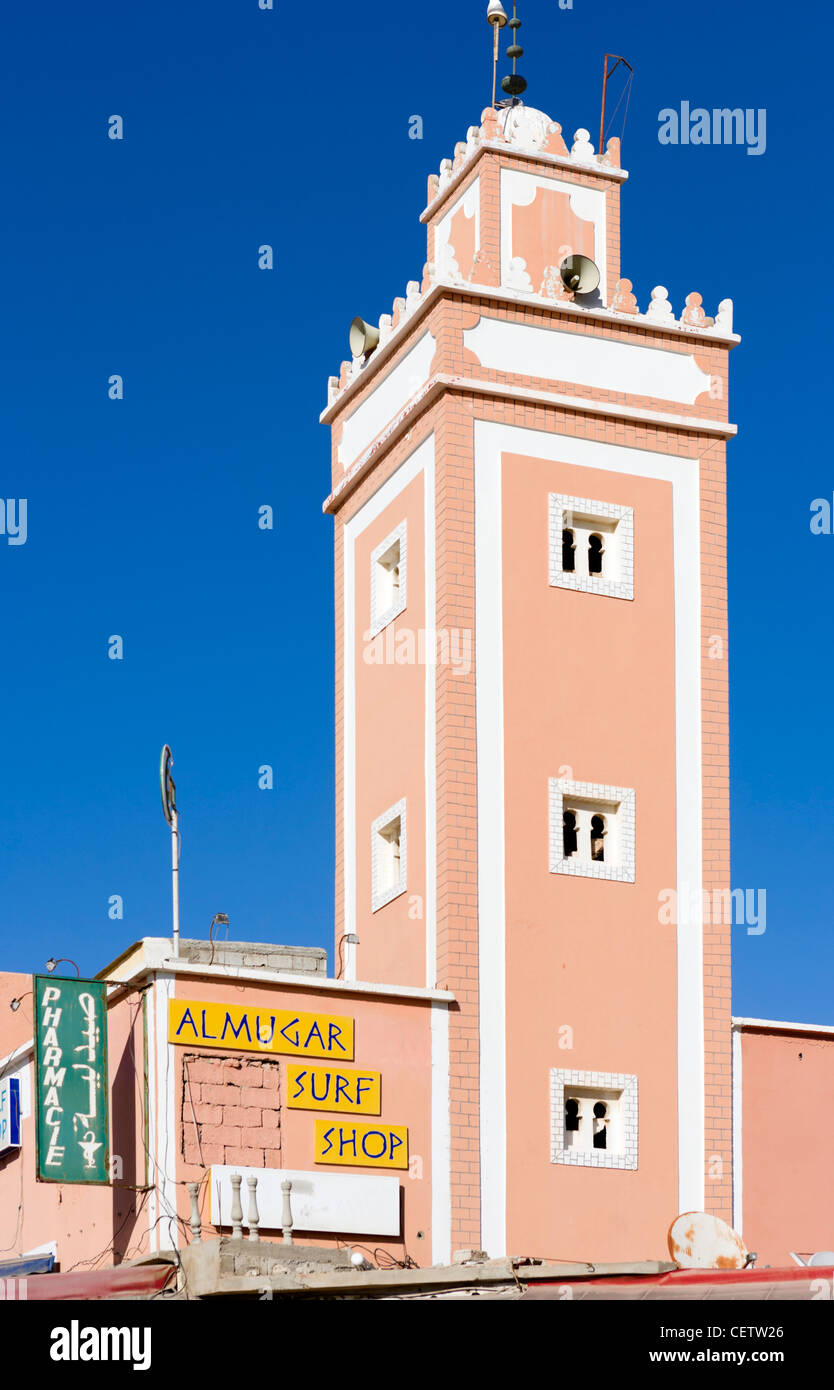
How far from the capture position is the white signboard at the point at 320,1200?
28578 millimetres

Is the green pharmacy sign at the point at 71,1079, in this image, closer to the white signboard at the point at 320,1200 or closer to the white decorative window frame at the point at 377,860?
the white signboard at the point at 320,1200

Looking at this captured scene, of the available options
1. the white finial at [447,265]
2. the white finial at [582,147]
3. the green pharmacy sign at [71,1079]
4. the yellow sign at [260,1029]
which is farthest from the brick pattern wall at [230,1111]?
the white finial at [582,147]

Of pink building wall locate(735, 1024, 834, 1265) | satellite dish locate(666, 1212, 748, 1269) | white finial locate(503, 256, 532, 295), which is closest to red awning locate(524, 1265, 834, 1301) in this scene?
satellite dish locate(666, 1212, 748, 1269)

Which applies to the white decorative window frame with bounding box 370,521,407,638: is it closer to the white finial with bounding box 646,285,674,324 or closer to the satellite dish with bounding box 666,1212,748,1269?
the white finial with bounding box 646,285,674,324

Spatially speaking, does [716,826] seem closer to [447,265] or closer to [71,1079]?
[447,265]

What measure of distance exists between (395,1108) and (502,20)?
17.0 meters

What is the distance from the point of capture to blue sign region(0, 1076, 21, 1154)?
109 feet

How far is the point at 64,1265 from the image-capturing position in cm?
3119

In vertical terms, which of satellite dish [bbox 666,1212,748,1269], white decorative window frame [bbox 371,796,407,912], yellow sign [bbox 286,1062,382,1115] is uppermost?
white decorative window frame [bbox 371,796,407,912]

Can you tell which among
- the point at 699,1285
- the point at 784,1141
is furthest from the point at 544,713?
the point at 699,1285

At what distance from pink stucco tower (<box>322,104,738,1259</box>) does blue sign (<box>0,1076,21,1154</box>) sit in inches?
196

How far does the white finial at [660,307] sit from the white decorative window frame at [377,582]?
191 inches
